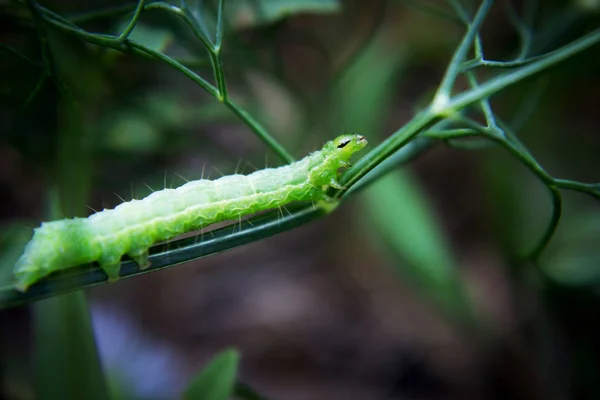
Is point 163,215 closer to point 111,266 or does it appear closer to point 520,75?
point 111,266

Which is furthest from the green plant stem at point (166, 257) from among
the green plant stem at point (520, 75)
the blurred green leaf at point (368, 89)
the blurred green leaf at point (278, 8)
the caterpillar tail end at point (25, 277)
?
the blurred green leaf at point (368, 89)

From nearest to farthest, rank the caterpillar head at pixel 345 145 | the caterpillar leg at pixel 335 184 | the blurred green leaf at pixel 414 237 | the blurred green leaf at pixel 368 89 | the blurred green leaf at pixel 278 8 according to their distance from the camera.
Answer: the caterpillar leg at pixel 335 184, the caterpillar head at pixel 345 145, the blurred green leaf at pixel 278 8, the blurred green leaf at pixel 414 237, the blurred green leaf at pixel 368 89

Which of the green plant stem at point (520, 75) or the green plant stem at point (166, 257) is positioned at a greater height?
the green plant stem at point (520, 75)

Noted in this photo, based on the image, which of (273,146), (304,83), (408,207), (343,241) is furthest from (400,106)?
(273,146)

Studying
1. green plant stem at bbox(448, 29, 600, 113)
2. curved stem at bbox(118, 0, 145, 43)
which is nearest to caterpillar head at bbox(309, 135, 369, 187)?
green plant stem at bbox(448, 29, 600, 113)

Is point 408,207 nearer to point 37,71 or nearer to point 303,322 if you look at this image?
point 303,322

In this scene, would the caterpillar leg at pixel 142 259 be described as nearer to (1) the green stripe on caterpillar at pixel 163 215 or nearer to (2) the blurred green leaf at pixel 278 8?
(1) the green stripe on caterpillar at pixel 163 215

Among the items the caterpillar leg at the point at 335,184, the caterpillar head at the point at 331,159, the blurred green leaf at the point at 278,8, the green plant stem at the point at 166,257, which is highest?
the blurred green leaf at the point at 278,8
